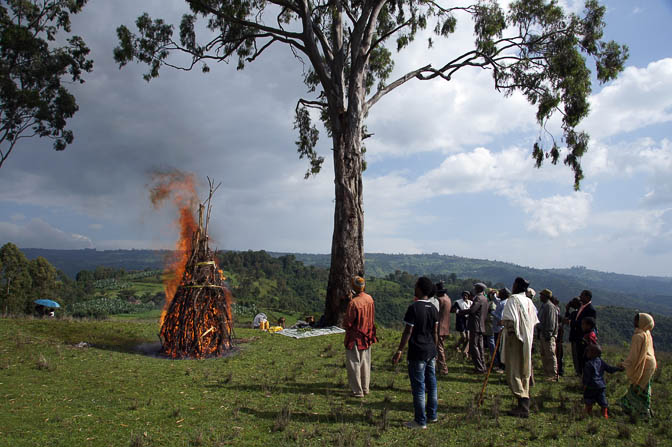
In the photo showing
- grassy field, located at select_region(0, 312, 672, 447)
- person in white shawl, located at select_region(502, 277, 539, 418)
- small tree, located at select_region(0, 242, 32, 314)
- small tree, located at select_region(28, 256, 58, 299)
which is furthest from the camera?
small tree, located at select_region(28, 256, 58, 299)

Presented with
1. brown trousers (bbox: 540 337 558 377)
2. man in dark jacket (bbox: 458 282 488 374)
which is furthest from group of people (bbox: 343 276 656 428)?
man in dark jacket (bbox: 458 282 488 374)

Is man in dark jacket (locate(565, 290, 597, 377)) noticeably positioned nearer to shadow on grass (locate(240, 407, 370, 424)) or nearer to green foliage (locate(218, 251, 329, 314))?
shadow on grass (locate(240, 407, 370, 424))

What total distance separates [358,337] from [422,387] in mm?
1512

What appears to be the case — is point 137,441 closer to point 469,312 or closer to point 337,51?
point 469,312

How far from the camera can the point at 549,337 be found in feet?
29.6

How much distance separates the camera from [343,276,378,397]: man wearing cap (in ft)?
22.4

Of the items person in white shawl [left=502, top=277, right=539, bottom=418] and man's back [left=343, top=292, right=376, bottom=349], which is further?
man's back [left=343, top=292, right=376, bottom=349]

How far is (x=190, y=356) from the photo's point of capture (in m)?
9.83

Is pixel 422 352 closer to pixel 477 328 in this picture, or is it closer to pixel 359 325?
pixel 359 325

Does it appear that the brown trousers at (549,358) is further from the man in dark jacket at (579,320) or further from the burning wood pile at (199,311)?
the burning wood pile at (199,311)

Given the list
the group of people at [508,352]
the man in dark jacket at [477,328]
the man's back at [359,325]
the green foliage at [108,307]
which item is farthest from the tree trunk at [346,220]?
the green foliage at [108,307]

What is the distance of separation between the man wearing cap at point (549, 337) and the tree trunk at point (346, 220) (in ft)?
21.0

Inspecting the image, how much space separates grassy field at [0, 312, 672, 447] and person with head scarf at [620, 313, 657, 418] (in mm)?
230

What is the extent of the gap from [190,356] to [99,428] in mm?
4642
